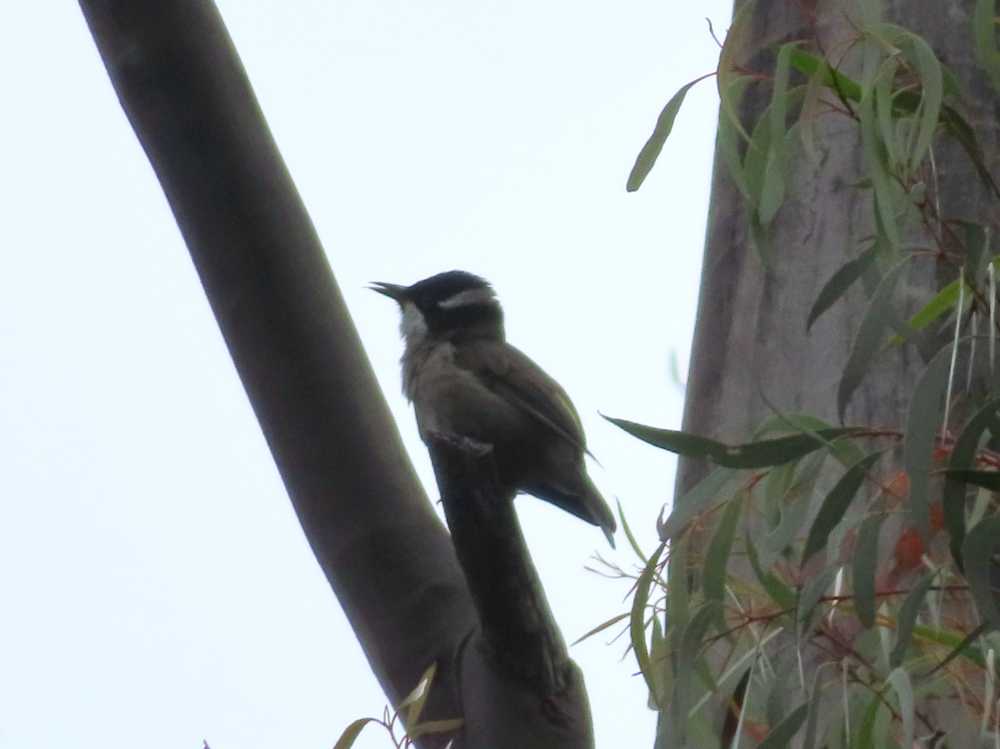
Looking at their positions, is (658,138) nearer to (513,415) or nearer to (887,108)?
(887,108)

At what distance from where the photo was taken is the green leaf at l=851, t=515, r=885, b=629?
1800 mm

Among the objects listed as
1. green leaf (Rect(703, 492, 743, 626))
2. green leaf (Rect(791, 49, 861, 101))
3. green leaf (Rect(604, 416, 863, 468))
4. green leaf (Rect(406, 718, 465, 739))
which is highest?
green leaf (Rect(791, 49, 861, 101))

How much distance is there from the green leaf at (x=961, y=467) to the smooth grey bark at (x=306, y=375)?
0.88 meters

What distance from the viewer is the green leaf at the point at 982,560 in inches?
66.9

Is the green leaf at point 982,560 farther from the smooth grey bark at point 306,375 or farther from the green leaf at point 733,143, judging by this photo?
the smooth grey bark at point 306,375

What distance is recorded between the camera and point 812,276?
2.53 metres

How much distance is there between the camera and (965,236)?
1953 millimetres

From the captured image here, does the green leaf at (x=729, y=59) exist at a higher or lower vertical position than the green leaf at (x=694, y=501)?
higher

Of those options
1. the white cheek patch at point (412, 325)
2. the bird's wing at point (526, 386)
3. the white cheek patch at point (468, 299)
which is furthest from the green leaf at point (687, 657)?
the white cheek patch at point (468, 299)

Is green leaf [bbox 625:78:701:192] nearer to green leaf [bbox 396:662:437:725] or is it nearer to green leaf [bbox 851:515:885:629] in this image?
green leaf [bbox 851:515:885:629]

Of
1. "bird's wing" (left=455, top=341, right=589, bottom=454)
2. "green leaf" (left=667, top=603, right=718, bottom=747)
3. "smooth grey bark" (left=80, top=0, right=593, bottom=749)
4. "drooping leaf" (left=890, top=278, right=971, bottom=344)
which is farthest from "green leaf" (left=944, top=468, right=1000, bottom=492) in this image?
"bird's wing" (left=455, top=341, right=589, bottom=454)

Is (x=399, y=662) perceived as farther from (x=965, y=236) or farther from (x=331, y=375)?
(x=965, y=236)

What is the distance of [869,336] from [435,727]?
83 cm

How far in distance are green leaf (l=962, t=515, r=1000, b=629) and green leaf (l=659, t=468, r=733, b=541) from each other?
317 millimetres
